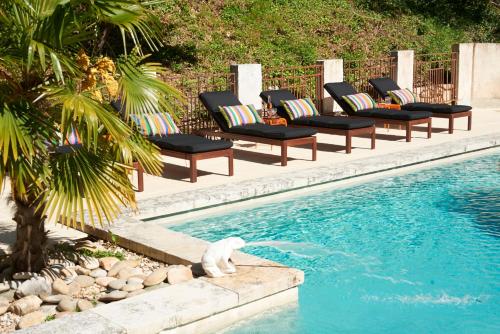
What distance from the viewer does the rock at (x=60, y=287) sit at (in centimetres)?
627

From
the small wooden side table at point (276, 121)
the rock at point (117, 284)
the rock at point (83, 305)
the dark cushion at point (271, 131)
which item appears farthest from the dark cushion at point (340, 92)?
the rock at point (83, 305)

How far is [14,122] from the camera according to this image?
5551 mm

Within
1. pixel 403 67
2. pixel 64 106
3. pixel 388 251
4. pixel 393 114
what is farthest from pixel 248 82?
pixel 64 106

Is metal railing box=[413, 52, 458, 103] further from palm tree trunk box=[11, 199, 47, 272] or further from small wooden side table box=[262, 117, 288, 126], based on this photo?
palm tree trunk box=[11, 199, 47, 272]

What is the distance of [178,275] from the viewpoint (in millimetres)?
6465

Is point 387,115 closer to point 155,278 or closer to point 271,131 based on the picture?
point 271,131

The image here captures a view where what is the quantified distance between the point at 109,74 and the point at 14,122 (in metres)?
0.98

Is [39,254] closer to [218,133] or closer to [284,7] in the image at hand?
[218,133]

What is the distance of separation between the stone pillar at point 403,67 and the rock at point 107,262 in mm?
12025

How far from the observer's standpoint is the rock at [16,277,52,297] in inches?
244

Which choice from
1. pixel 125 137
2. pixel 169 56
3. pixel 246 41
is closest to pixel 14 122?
pixel 125 137

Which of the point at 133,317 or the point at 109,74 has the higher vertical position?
the point at 109,74

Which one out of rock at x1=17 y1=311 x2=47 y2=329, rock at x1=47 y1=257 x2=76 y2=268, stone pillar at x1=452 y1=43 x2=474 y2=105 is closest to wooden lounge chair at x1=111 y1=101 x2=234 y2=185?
rock at x1=47 y1=257 x2=76 y2=268

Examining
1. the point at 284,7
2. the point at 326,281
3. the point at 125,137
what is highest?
the point at 284,7
